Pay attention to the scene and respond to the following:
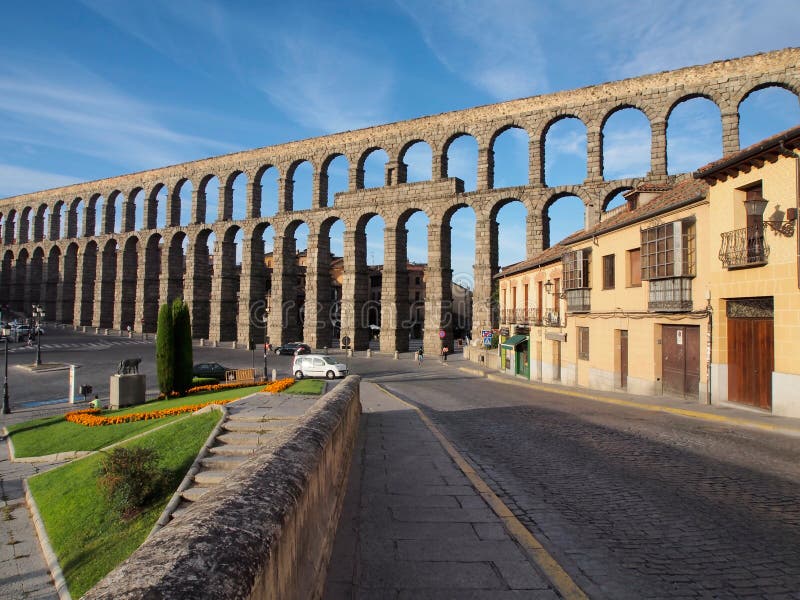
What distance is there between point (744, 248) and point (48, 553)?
18.0 m

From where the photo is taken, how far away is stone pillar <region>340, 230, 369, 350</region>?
168ft

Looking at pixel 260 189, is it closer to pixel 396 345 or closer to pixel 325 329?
pixel 325 329

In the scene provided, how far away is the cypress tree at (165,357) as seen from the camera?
22.5 meters

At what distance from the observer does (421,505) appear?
6441mm

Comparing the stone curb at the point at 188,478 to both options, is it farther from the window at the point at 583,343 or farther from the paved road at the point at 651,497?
the window at the point at 583,343

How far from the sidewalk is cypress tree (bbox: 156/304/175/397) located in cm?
1657

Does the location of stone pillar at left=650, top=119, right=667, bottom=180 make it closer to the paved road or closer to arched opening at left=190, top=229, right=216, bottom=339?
the paved road

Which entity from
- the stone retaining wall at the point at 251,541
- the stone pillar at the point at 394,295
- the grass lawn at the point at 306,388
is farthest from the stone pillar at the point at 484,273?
the stone retaining wall at the point at 251,541

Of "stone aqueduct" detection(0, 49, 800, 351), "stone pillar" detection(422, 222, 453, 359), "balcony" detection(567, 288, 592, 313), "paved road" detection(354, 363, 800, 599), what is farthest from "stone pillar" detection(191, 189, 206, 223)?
"paved road" detection(354, 363, 800, 599)

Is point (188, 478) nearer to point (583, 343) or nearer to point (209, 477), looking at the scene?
point (209, 477)

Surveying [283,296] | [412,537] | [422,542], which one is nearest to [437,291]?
[283,296]

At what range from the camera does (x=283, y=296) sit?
186 feet

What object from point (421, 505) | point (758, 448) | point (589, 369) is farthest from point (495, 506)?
point (589, 369)

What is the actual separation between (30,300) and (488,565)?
101625 mm
